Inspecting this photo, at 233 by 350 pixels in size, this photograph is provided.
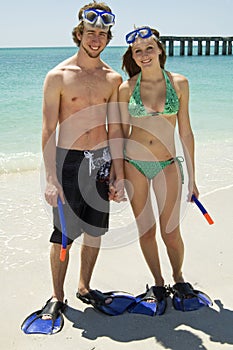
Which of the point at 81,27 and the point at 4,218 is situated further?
the point at 4,218

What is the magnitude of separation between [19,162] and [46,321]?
19.4ft

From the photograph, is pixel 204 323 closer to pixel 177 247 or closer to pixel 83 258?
pixel 177 247

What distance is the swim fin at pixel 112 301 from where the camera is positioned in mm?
3578

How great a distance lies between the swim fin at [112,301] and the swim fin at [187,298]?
0.34 metres

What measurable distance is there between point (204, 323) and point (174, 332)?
252mm

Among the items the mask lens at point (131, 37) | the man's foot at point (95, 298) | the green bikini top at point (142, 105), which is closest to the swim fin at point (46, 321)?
the man's foot at point (95, 298)

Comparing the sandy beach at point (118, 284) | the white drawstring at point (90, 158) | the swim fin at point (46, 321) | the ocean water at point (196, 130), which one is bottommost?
the ocean water at point (196, 130)

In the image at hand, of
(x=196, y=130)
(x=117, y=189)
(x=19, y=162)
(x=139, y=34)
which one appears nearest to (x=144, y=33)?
(x=139, y=34)

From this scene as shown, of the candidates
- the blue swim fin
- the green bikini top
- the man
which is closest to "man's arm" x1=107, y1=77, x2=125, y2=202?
the man

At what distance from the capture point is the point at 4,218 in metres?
5.66

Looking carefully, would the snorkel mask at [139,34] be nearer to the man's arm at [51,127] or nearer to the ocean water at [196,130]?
the man's arm at [51,127]

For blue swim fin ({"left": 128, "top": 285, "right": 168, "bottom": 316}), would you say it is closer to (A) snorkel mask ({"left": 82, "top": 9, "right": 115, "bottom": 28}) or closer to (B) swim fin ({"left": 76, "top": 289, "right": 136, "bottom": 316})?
(B) swim fin ({"left": 76, "top": 289, "right": 136, "bottom": 316})

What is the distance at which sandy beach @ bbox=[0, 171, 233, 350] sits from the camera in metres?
3.25

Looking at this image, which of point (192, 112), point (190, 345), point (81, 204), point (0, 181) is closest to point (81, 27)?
point (81, 204)
